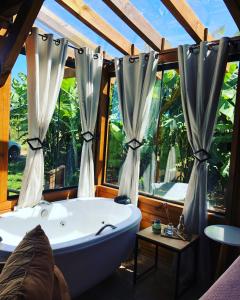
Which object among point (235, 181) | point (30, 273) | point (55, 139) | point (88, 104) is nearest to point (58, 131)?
point (55, 139)

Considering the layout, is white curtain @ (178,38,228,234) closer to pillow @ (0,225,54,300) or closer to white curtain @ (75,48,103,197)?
white curtain @ (75,48,103,197)

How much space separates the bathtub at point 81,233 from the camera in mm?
2146

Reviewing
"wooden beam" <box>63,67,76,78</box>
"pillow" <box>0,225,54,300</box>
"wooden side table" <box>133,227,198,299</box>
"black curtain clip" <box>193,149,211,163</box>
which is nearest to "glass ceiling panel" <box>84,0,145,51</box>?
"wooden beam" <box>63,67,76,78</box>

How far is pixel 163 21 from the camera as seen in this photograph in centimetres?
313

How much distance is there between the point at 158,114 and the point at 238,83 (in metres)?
1.10

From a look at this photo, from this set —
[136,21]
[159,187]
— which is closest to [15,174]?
[159,187]

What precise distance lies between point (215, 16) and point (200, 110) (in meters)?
0.97

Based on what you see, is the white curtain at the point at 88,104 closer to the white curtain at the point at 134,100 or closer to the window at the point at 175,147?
the white curtain at the point at 134,100

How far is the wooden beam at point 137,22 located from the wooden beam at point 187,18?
47 cm

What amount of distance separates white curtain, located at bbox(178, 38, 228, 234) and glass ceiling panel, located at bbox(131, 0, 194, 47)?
0.83 feet

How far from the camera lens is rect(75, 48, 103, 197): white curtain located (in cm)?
357

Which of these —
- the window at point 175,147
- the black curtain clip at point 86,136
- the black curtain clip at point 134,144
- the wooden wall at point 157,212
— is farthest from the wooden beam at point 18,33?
the wooden wall at point 157,212

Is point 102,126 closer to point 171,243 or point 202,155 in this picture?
point 202,155

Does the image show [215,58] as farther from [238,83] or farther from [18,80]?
[18,80]
